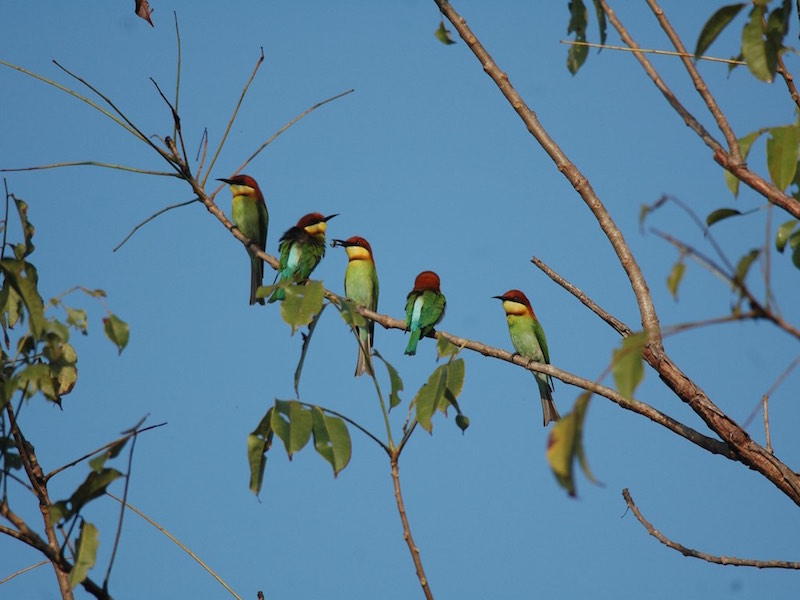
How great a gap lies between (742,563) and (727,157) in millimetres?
1361

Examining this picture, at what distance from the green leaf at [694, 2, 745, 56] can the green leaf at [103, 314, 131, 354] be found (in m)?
1.56

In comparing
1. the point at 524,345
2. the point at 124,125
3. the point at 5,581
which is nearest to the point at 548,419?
the point at 524,345

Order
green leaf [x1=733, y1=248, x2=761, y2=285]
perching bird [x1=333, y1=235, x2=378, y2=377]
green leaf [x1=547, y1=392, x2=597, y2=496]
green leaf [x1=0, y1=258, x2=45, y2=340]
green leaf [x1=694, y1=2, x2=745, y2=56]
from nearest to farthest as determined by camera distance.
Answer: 1. green leaf [x1=547, y1=392, x2=597, y2=496]
2. green leaf [x1=733, y1=248, x2=761, y2=285]
3. green leaf [x1=694, y1=2, x2=745, y2=56]
4. green leaf [x1=0, y1=258, x2=45, y2=340]
5. perching bird [x1=333, y1=235, x2=378, y2=377]

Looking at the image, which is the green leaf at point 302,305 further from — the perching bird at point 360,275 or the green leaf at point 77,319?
the perching bird at point 360,275

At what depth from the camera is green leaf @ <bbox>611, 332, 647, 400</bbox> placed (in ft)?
4.53

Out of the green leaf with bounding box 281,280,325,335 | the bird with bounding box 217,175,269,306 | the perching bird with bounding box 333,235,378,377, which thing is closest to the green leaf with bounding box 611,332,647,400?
the green leaf with bounding box 281,280,325,335

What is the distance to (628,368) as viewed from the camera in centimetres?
139

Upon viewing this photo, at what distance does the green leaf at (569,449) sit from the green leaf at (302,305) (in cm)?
130

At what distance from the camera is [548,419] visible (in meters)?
7.42

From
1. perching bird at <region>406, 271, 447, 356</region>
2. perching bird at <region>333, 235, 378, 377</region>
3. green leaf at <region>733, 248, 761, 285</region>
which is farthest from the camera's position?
perching bird at <region>333, 235, 378, 377</region>

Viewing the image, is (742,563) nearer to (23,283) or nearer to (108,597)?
(108,597)

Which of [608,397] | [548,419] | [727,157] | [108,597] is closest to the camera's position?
[108,597]

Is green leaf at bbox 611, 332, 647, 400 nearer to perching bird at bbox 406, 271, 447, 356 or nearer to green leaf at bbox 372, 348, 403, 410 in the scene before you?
green leaf at bbox 372, 348, 403, 410

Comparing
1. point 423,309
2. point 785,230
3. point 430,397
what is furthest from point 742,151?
point 423,309
